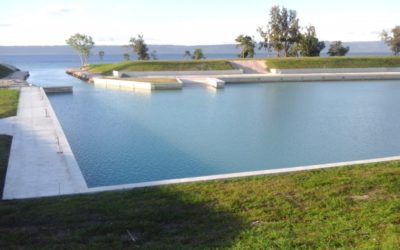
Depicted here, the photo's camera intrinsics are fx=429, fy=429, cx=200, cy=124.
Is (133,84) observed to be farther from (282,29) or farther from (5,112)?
(282,29)

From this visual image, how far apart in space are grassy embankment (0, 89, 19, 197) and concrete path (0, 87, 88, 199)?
12cm

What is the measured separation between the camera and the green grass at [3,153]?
7.23m

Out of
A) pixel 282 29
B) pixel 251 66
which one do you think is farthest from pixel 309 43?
pixel 251 66

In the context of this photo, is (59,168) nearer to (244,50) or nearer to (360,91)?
(360,91)

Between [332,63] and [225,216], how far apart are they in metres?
29.6

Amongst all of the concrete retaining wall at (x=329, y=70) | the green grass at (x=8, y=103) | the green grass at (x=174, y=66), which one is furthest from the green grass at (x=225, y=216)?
the concrete retaining wall at (x=329, y=70)

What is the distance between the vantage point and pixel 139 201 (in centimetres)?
573

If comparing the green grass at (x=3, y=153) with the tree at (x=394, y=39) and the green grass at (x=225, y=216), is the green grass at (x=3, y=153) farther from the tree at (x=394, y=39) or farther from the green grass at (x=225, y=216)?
the tree at (x=394, y=39)

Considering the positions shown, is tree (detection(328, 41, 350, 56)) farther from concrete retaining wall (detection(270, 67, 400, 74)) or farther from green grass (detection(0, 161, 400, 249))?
green grass (detection(0, 161, 400, 249))

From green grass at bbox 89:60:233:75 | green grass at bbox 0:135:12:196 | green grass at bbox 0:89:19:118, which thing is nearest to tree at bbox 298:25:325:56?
green grass at bbox 89:60:233:75

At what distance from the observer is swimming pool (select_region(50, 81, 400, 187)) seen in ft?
30.8

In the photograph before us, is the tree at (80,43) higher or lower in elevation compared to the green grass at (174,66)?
higher

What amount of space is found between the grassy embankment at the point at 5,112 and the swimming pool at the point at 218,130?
152 centimetres

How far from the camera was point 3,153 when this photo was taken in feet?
28.8
